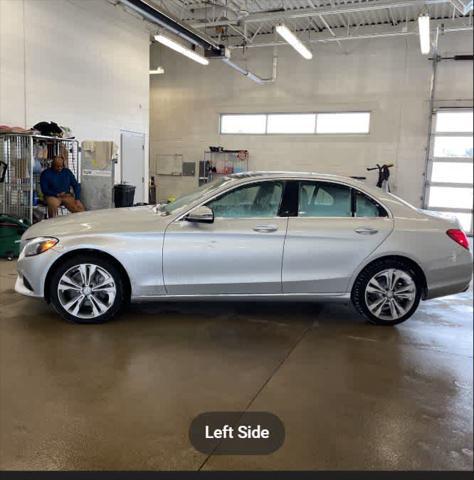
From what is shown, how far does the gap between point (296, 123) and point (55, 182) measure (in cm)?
861

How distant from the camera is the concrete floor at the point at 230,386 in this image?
7.45 ft

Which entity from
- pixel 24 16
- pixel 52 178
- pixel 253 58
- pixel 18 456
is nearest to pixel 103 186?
pixel 52 178

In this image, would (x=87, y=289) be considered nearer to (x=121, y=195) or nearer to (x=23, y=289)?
(x=23, y=289)

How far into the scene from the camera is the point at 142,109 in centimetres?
1234

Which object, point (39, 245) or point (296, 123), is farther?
point (296, 123)

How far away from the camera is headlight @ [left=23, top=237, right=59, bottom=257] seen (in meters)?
3.86

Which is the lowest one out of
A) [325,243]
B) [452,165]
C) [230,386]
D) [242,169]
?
[230,386]

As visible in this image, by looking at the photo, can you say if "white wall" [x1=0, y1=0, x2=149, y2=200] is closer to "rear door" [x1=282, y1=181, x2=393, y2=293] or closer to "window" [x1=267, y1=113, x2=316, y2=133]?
"window" [x1=267, y1=113, x2=316, y2=133]

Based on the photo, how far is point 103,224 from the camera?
3.98 metres

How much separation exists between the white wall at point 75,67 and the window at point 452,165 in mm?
7899

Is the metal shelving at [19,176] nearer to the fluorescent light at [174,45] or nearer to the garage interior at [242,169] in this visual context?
the garage interior at [242,169]

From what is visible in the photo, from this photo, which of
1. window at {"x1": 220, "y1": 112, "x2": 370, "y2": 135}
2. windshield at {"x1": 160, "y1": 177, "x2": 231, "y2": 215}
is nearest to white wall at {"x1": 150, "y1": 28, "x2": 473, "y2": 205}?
window at {"x1": 220, "y1": 112, "x2": 370, "y2": 135}

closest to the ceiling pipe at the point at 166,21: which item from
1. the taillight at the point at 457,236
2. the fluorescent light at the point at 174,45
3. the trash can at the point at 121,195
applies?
the fluorescent light at the point at 174,45

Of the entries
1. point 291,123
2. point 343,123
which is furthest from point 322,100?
point 291,123
